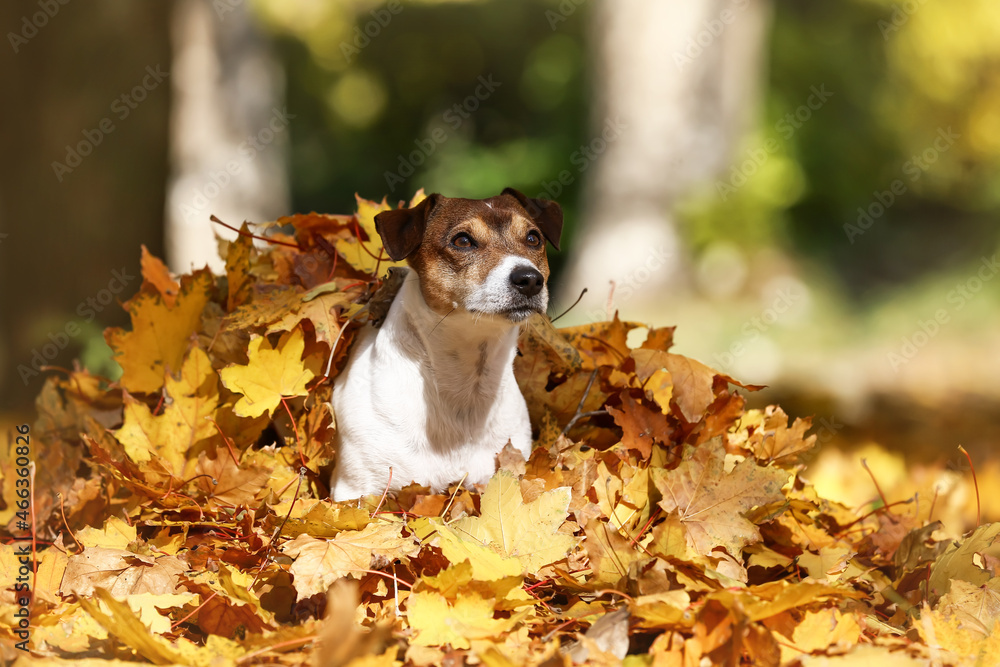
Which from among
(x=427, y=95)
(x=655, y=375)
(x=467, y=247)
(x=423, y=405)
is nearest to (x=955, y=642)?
(x=655, y=375)

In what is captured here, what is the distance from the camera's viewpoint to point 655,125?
735 centimetres

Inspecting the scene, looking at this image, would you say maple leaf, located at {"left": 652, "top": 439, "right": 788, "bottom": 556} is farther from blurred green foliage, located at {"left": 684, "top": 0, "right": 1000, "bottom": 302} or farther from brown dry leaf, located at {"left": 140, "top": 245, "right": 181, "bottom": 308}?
blurred green foliage, located at {"left": 684, "top": 0, "right": 1000, "bottom": 302}

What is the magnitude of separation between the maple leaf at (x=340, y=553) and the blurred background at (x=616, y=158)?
1172 millimetres

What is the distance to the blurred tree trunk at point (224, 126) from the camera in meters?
7.34

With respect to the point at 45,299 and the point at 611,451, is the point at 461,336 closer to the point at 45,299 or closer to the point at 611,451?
the point at 611,451

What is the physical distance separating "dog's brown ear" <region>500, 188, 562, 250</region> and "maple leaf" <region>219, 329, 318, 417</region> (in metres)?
0.81

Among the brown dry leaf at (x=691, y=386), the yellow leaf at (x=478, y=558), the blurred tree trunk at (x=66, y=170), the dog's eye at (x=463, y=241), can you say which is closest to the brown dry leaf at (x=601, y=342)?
the brown dry leaf at (x=691, y=386)

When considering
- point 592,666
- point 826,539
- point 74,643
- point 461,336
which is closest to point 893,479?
point 826,539

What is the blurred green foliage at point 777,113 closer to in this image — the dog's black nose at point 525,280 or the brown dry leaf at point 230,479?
the dog's black nose at point 525,280

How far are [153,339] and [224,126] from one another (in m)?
6.10

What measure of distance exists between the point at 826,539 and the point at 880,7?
1075 cm

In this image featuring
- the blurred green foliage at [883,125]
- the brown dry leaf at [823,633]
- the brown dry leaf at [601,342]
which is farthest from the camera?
the blurred green foliage at [883,125]

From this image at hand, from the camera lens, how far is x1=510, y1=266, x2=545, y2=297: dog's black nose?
6.88ft

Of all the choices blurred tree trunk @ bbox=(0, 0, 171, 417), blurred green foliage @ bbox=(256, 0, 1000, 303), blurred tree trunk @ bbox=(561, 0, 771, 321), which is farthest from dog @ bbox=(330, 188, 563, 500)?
blurred green foliage @ bbox=(256, 0, 1000, 303)
